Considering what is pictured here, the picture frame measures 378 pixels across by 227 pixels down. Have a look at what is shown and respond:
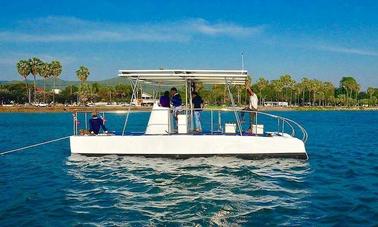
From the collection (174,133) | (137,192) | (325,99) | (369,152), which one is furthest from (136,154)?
(325,99)

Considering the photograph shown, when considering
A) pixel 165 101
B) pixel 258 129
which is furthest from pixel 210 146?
pixel 165 101

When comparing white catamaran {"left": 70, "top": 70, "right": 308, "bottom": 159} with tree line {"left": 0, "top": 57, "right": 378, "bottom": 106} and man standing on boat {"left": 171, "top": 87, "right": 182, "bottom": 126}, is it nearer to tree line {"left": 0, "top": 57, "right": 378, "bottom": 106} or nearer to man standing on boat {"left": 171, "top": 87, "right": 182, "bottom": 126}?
man standing on boat {"left": 171, "top": 87, "right": 182, "bottom": 126}

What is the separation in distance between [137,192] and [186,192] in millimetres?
1466

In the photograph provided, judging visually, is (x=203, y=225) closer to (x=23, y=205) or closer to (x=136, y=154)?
(x=23, y=205)

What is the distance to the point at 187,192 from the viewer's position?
12320 millimetres

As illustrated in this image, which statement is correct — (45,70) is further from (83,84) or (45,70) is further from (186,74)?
(186,74)

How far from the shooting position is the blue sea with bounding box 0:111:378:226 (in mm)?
9766

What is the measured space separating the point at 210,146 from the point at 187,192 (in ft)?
18.0

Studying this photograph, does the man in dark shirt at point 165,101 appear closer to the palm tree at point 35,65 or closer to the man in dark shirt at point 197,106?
the man in dark shirt at point 197,106

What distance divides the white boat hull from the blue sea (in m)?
0.37

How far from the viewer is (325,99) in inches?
7859

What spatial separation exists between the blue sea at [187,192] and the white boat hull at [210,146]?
37 cm

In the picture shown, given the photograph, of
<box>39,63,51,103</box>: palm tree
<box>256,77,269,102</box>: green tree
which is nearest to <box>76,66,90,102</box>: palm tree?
<box>39,63,51,103</box>: palm tree

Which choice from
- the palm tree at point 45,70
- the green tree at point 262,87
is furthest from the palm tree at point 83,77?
the green tree at point 262,87
